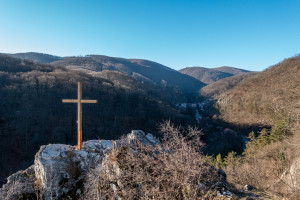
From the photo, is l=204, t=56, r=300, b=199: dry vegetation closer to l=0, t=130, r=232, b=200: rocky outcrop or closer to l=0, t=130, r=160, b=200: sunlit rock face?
l=0, t=130, r=232, b=200: rocky outcrop

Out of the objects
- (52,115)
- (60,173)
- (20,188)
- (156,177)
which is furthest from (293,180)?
(52,115)

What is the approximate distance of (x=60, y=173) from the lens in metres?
4.68

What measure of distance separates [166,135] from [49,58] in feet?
724

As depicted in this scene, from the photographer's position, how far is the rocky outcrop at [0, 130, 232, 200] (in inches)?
175

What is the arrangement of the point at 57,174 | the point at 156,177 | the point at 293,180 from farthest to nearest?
the point at 293,180
the point at 57,174
the point at 156,177

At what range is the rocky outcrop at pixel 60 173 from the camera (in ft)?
14.5

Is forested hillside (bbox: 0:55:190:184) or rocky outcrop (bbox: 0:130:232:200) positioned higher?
rocky outcrop (bbox: 0:130:232:200)

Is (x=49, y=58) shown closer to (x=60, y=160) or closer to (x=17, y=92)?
(x=17, y=92)

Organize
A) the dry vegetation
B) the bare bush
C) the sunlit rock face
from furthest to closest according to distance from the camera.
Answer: the dry vegetation, the sunlit rock face, the bare bush

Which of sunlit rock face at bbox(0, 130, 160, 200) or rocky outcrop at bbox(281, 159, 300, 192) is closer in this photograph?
rocky outcrop at bbox(281, 159, 300, 192)

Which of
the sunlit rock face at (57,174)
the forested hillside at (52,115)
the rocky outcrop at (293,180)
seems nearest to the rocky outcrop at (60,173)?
the sunlit rock face at (57,174)

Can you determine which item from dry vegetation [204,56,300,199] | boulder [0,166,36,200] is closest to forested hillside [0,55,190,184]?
boulder [0,166,36,200]

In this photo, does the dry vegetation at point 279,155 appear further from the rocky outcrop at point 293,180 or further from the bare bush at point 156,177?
the bare bush at point 156,177

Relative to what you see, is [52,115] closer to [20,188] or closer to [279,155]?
[20,188]
